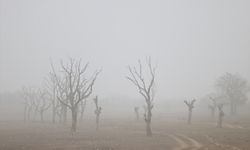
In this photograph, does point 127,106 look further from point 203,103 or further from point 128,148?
point 128,148

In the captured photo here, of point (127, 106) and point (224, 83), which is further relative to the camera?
point (127, 106)

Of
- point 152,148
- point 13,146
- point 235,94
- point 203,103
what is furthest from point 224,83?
point 13,146

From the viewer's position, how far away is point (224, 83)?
100125 millimetres

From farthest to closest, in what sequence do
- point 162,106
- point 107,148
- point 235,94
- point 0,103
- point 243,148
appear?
point 162,106 → point 0,103 → point 235,94 → point 107,148 → point 243,148

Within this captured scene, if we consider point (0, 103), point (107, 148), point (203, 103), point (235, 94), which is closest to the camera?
point (107, 148)

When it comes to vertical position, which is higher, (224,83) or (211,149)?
(224,83)

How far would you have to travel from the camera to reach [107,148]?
34594 millimetres

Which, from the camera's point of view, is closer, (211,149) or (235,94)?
(211,149)

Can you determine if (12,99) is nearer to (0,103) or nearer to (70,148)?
(0,103)

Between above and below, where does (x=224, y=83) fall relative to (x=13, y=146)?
above

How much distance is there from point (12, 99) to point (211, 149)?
130 meters

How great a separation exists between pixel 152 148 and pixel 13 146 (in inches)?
594

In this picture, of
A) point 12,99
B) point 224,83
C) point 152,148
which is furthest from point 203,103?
point 152,148

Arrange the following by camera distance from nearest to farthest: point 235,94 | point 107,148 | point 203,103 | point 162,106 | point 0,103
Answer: point 107,148 < point 235,94 < point 203,103 < point 0,103 < point 162,106
